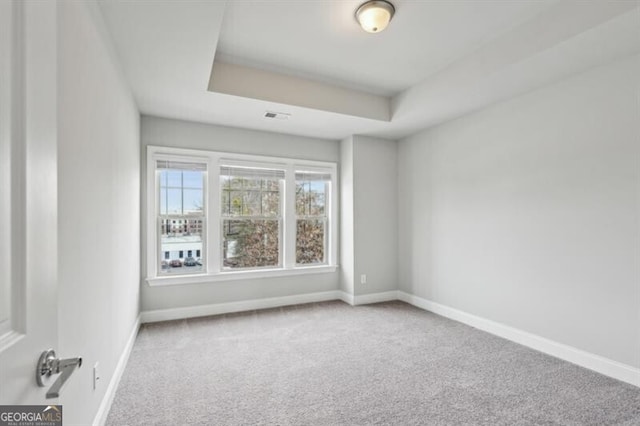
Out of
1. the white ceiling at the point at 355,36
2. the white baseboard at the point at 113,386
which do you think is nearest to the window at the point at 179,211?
the white baseboard at the point at 113,386

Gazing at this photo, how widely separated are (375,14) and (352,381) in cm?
275

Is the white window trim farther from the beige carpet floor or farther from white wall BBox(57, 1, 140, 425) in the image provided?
white wall BBox(57, 1, 140, 425)

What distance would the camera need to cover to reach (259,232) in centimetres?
451

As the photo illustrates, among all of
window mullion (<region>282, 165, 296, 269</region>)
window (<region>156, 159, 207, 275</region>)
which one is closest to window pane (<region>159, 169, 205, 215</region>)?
window (<region>156, 159, 207, 275</region>)

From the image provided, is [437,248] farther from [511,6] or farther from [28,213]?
[28,213]

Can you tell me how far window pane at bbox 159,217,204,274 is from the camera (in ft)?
13.0

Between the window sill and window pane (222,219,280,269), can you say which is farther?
window pane (222,219,280,269)

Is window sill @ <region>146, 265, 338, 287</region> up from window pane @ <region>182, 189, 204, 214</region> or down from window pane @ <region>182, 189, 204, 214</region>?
down

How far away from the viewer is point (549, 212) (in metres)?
2.99

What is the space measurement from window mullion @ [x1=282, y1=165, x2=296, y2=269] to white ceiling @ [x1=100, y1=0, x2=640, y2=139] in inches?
40.6

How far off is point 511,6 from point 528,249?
2.15 meters

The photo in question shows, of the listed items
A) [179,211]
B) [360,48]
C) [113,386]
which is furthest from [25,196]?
[179,211]

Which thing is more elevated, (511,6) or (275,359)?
(511,6)

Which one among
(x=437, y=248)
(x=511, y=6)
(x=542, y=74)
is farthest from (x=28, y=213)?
(x=437, y=248)
